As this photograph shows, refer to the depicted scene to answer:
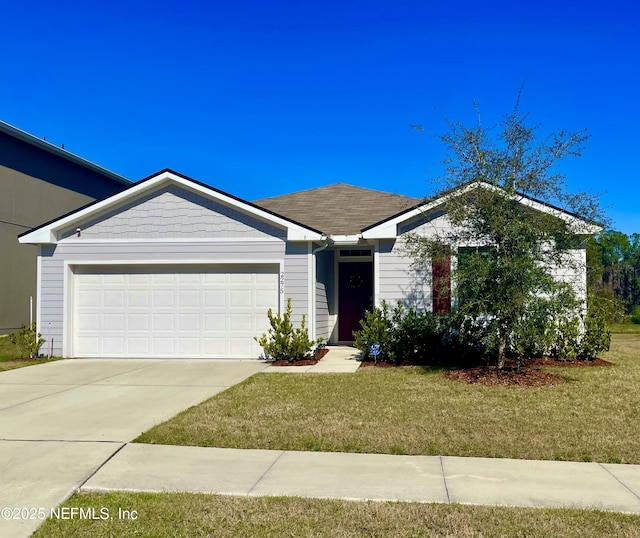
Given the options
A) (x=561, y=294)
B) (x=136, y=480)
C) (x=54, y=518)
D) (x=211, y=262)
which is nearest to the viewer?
(x=54, y=518)

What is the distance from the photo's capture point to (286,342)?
12828 millimetres

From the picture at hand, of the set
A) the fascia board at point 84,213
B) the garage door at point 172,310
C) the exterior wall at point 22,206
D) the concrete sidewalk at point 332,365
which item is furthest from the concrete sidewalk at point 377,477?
the exterior wall at point 22,206

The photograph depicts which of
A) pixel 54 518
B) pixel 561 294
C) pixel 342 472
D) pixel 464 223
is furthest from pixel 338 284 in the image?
pixel 54 518

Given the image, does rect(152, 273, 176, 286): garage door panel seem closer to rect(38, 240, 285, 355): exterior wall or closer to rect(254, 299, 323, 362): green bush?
rect(38, 240, 285, 355): exterior wall

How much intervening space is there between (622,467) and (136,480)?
454 cm

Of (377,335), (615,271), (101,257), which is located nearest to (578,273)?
(377,335)

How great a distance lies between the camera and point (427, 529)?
422 cm

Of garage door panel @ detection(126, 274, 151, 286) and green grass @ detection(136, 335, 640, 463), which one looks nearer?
green grass @ detection(136, 335, 640, 463)

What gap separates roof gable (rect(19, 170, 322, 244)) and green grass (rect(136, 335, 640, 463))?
4.19 metres

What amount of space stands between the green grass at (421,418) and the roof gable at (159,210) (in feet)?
13.7

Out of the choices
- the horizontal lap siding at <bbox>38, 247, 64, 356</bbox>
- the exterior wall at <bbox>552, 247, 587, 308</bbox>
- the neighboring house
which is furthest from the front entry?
the neighboring house

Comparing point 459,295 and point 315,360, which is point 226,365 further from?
point 459,295

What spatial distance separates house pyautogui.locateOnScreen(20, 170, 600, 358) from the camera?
13.6 metres

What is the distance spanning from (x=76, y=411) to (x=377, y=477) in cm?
487
